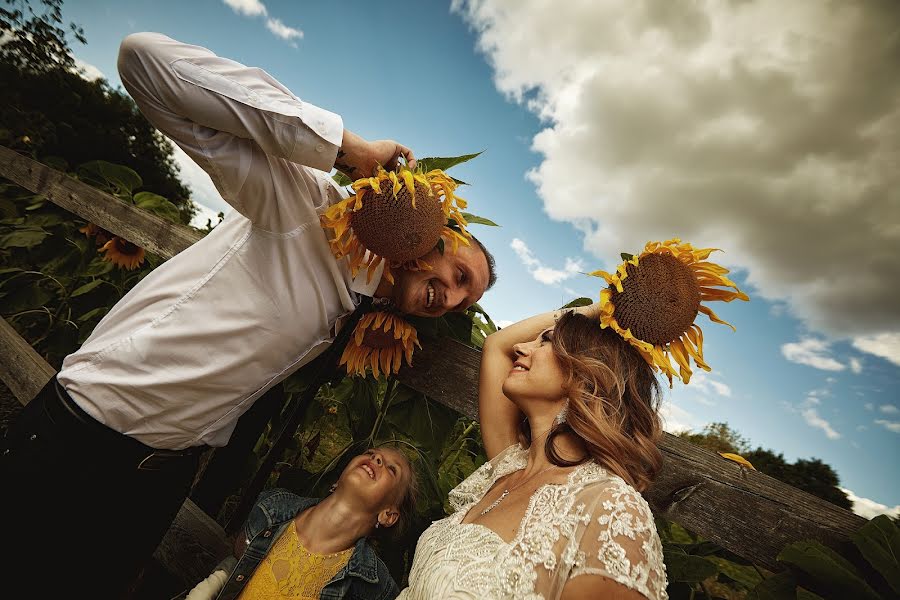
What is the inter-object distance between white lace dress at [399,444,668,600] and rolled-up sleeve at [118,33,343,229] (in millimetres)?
1216

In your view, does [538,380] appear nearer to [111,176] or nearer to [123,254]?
[111,176]

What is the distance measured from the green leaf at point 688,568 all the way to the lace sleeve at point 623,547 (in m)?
0.62

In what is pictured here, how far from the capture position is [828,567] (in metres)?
1.17

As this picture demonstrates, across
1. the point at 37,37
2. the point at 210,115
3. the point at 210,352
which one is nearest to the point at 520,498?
the point at 210,352

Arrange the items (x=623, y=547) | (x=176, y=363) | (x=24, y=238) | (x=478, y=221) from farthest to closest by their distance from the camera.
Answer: (x=24, y=238), (x=478, y=221), (x=176, y=363), (x=623, y=547)

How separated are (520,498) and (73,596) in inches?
66.1

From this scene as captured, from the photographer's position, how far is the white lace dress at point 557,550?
1.00m

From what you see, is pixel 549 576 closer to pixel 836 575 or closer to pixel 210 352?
pixel 836 575

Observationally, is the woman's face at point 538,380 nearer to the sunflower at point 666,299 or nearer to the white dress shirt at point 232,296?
the sunflower at point 666,299

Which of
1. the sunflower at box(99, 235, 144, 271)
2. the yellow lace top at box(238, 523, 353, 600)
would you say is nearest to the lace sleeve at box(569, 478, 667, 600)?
the yellow lace top at box(238, 523, 353, 600)

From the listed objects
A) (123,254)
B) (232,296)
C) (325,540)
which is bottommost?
(325,540)

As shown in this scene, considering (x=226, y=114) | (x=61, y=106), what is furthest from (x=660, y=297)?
(x=61, y=106)

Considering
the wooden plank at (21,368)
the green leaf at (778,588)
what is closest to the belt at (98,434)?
the wooden plank at (21,368)

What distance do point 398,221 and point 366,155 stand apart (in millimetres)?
255
